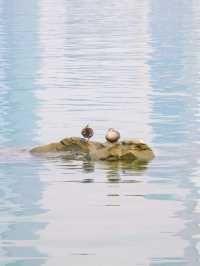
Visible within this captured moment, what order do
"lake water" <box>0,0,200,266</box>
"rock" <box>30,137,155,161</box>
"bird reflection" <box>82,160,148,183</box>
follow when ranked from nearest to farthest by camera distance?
"lake water" <box>0,0,200,266</box>, "bird reflection" <box>82,160,148,183</box>, "rock" <box>30,137,155,161</box>

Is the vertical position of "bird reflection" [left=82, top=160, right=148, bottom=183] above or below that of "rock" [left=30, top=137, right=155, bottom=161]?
below

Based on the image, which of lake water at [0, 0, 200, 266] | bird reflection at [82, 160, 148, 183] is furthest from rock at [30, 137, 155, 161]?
lake water at [0, 0, 200, 266]

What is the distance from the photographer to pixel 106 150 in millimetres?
23562

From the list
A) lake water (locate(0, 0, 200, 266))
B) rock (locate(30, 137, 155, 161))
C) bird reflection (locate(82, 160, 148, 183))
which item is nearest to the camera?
lake water (locate(0, 0, 200, 266))

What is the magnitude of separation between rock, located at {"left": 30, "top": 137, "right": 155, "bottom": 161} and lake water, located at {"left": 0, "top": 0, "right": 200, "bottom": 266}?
0.69 ft

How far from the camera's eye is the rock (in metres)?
23.5

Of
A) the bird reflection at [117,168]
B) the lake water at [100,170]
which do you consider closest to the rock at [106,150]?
the bird reflection at [117,168]

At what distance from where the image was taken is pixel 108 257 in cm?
1622

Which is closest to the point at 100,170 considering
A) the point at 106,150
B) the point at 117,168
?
the point at 117,168

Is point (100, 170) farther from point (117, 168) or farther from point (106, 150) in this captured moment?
point (106, 150)

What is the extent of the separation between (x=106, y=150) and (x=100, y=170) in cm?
44

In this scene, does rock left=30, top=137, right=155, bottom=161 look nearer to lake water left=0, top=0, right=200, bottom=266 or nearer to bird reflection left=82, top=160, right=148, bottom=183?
bird reflection left=82, top=160, right=148, bottom=183

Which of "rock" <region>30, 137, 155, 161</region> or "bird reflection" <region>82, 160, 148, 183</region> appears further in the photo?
"rock" <region>30, 137, 155, 161</region>

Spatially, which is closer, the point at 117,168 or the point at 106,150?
the point at 117,168
